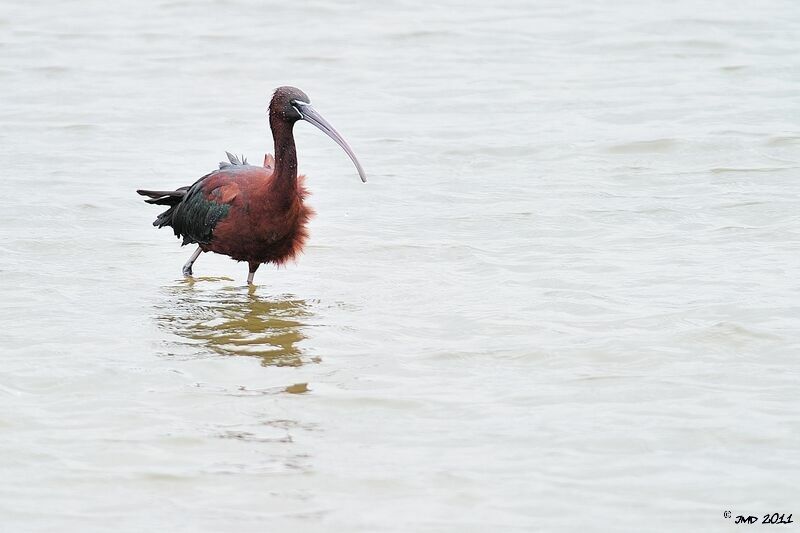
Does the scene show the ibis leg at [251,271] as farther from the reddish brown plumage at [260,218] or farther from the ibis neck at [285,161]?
the ibis neck at [285,161]

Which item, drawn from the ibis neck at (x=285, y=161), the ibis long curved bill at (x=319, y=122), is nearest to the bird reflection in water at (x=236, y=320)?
the ibis neck at (x=285, y=161)

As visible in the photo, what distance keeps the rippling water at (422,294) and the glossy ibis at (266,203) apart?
0.43 metres

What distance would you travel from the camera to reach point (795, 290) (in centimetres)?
959

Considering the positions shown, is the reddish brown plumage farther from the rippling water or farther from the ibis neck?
the rippling water

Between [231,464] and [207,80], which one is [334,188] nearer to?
[207,80]

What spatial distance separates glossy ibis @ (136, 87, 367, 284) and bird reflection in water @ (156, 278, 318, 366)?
338mm

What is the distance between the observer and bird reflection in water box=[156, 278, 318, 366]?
28.3ft

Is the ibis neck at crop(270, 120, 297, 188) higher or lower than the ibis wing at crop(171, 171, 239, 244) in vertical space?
higher

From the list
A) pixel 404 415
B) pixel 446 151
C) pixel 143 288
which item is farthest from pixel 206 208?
pixel 446 151

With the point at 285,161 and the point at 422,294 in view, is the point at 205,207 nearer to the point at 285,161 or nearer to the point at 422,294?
the point at 285,161

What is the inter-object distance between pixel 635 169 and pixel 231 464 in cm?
792

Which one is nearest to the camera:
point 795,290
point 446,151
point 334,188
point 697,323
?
point 697,323

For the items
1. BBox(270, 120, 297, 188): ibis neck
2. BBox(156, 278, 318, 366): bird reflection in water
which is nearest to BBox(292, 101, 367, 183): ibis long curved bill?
BBox(270, 120, 297, 188): ibis neck

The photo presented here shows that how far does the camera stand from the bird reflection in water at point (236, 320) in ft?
28.3
